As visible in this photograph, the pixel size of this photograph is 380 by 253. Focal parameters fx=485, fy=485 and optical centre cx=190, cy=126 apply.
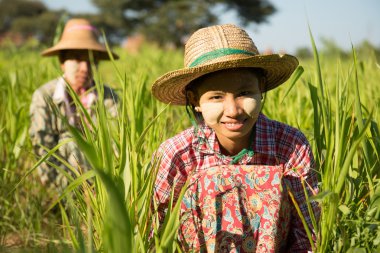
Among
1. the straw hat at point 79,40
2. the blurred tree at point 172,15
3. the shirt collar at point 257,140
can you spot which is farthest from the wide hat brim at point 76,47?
the blurred tree at point 172,15

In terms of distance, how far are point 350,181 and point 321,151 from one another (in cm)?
15

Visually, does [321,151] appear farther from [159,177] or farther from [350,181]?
[159,177]

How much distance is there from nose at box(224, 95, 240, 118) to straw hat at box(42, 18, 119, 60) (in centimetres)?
139

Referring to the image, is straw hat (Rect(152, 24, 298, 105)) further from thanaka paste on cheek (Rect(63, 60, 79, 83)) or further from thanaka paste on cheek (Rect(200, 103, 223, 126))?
thanaka paste on cheek (Rect(63, 60, 79, 83))

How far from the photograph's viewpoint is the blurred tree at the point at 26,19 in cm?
3303

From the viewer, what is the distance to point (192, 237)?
4.25 ft

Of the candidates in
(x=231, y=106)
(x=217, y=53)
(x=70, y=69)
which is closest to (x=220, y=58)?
(x=217, y=53)

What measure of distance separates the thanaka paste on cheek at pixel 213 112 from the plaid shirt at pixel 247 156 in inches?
4.3

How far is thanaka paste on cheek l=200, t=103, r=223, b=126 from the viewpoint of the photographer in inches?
52.1

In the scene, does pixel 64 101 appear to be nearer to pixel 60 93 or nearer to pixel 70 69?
pixel 60 93

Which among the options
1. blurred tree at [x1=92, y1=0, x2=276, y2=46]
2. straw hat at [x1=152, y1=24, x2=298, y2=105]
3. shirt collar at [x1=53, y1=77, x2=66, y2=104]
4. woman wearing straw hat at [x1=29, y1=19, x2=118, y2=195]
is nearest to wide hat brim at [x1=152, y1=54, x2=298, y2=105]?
straw hat at [x1=152, y1=24, x2=298, y2=105]

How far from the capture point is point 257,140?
1430mm

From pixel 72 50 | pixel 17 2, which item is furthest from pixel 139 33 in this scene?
pixel 72 50

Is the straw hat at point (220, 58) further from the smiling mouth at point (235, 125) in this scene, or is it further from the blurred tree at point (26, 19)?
the blurred tree at point (26, 19)
